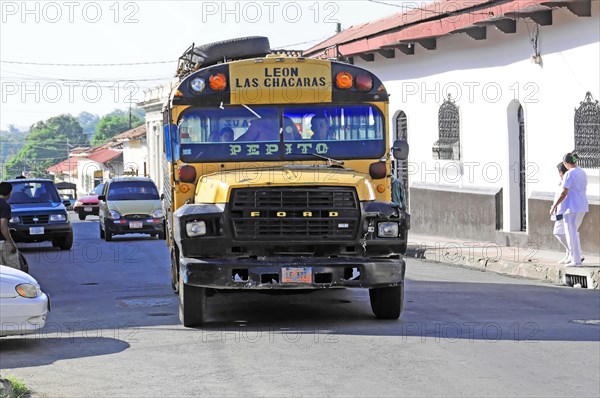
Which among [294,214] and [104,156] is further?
[104,156]

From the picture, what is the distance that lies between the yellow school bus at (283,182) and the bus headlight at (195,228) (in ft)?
0.03

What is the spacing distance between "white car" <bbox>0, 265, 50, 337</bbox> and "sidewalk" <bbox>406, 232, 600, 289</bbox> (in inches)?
366

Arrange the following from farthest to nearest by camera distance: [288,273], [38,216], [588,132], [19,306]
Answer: [38,216] → [588,132] → [288,273] → [19,306]

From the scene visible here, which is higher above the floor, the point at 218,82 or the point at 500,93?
the point at 500,93

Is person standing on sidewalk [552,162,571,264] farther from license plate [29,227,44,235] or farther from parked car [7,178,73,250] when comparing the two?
license plate [29,227,44,235]

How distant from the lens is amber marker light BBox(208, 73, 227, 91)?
Answer: 13766mm

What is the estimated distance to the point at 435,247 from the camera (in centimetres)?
2538

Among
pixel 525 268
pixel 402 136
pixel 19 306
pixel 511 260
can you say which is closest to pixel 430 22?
pixel 402 136

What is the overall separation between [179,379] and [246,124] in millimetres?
4318

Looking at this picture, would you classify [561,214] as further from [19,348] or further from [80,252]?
[80,252]

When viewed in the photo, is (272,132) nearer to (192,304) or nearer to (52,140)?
(192,304)

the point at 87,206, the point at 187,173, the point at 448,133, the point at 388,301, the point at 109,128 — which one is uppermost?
the point at 109,128

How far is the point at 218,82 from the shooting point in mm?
13773

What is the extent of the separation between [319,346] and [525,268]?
30.0 feet
